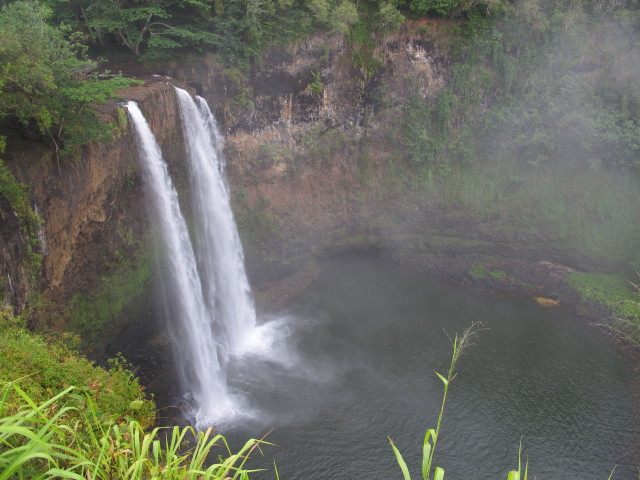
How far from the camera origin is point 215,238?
18.6 m

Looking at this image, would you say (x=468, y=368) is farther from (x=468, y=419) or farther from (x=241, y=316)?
(x=241, y=316)

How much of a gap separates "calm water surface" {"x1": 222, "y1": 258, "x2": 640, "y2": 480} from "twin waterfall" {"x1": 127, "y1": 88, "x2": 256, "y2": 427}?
3.78ft

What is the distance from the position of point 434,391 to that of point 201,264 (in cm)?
1003

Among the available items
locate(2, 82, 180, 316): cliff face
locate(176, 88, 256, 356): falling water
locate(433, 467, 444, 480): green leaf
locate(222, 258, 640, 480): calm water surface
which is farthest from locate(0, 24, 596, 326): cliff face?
locate(433, 467, 444, 480): green leaf

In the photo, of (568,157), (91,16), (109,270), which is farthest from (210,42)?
(568,157)

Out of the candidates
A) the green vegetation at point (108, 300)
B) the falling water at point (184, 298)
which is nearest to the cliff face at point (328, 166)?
the falling water at point (184, 298)

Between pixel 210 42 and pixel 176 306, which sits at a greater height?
pixel 210 42

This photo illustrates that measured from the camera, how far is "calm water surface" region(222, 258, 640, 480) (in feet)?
42.5

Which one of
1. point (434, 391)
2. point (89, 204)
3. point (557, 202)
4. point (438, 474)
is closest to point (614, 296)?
point (557, 202)

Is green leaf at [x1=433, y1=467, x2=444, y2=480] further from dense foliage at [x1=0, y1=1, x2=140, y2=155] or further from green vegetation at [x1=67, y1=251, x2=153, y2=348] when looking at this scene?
green vegetation at [x1=67, y1=251, x2=153, y2=348]

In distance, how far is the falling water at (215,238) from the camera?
17.4 metres

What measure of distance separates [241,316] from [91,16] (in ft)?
44.3

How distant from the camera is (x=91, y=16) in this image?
57.8 ft

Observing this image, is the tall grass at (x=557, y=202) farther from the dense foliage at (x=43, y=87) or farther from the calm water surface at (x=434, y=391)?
the dense foliage at (x=43, y=87)
